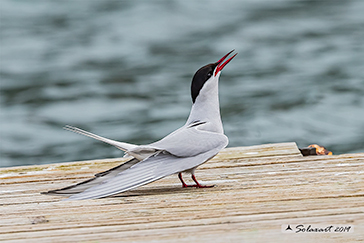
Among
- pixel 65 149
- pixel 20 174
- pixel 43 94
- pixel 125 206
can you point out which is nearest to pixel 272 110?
pixel 65 149

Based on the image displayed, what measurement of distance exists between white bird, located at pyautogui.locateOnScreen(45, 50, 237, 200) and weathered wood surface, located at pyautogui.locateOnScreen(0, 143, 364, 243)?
0.25ft

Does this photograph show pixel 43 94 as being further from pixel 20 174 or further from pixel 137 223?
pixel 137 223

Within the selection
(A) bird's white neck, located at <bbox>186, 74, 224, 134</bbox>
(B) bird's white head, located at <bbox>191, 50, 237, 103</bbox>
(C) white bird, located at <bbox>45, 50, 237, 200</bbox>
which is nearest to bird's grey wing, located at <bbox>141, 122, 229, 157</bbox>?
(C) white bird, located at <bbox>45, 50, 237, 200</bbox>

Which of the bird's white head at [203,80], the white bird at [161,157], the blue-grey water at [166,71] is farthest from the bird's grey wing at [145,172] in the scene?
the blue-grey water at [166,71]

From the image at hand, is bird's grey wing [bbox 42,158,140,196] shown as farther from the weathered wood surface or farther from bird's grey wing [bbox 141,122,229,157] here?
bird's grey wing [bbox 141,122,229,157]

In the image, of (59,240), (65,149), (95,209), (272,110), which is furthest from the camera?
(272,110)

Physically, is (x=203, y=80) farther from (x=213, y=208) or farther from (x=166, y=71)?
(x=166, y=71)

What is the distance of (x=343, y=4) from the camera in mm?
12953

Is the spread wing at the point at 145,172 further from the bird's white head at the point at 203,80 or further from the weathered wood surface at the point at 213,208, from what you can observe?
the bird's white head at the point at 203,80

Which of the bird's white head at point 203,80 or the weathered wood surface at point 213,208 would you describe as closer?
the weathered wood surface at point 213,208

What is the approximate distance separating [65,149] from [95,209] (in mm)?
5336

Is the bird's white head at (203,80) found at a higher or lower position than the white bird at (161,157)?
higher

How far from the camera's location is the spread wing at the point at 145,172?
8.59 feet

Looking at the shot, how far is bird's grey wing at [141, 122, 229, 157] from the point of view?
2.84 m
